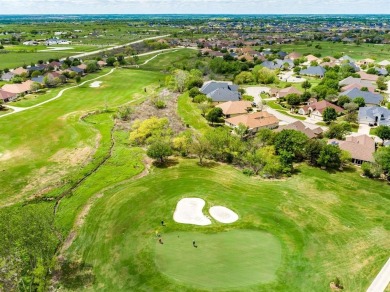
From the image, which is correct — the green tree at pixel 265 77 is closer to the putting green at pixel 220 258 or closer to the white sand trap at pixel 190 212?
the white sand trap at pixel 190 212

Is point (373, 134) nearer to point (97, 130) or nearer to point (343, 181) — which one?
point (343, 181)

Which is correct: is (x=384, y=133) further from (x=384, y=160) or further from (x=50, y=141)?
(x=50, y=141)

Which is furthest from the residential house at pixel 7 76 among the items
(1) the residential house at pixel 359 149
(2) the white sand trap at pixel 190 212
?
(1) the residential house at pixel 359 149

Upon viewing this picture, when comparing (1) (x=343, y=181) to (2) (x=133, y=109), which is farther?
(2) (x=133, y=109)

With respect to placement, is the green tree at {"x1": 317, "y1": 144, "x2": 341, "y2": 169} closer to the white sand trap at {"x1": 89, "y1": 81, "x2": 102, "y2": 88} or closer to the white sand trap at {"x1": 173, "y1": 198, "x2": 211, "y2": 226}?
the white sand trap at {"x1": 173, "y1": 198, "x2": 211, "y2": 226}

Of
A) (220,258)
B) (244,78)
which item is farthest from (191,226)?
(244,78)

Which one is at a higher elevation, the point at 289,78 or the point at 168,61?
the point at 289,78

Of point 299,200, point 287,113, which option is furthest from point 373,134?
point 299,200
